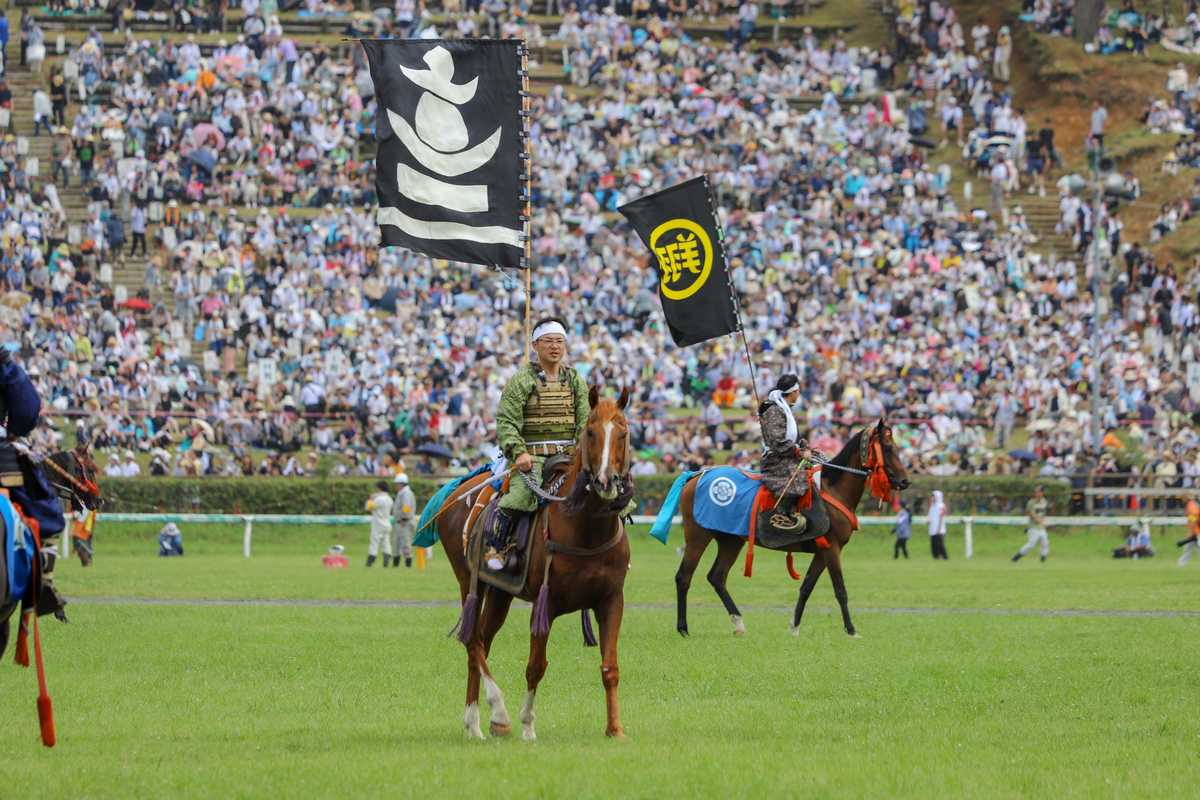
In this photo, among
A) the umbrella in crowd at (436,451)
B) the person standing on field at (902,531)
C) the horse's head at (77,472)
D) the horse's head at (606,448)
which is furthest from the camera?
the umbrella in crowd at (436,451)

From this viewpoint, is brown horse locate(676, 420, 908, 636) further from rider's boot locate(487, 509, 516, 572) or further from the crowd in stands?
the crowd in stands

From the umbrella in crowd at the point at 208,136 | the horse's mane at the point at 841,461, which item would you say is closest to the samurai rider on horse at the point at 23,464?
the horse's mane at the point at 841,461

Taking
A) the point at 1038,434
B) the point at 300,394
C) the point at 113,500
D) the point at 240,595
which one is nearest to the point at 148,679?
the point at 240,595

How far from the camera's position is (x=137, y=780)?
10.9 meters

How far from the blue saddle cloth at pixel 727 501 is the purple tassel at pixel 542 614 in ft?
33.4

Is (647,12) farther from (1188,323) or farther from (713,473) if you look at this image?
(713,473)

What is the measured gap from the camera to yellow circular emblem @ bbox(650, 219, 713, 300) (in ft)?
77.2

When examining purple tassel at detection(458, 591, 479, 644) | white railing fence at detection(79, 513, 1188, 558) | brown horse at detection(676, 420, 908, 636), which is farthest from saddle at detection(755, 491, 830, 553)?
white railing fence at detection(79, 513, 1188, 558)

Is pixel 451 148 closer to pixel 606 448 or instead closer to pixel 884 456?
pixel 606 448

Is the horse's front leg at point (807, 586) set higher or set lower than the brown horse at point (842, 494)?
lower

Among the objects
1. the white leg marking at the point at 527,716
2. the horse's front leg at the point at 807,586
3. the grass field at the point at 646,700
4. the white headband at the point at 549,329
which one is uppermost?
the white headband at the point at 549,329

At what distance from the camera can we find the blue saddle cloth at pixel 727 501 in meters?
22.7

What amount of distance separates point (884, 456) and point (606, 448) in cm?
1137

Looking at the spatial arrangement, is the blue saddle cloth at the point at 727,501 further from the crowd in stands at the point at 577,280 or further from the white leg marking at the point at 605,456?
the crowd in stands at the point at 577,280
